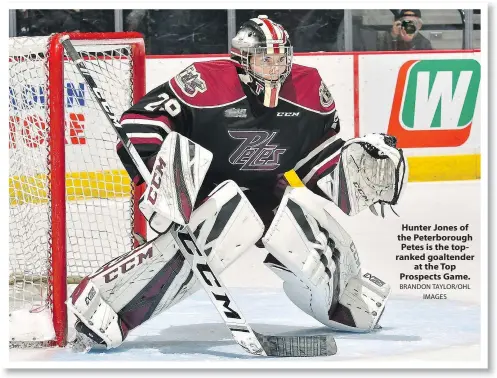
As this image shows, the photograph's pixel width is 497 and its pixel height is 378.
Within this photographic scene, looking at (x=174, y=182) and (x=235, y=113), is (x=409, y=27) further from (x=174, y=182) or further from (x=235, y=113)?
(x=174, y=182)

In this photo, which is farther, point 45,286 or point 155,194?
point 45,286

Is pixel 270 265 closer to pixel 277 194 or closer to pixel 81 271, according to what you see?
pixel 277 194

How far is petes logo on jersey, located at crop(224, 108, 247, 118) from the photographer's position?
3.35 meters

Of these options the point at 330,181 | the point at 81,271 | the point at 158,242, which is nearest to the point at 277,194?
the point at 330,181

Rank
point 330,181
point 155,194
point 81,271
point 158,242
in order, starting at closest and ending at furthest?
point 155,194, point 158,242, point 330,181, point 81,271

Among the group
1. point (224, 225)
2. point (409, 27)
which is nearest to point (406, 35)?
point (409, 27)

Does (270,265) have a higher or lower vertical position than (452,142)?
lower

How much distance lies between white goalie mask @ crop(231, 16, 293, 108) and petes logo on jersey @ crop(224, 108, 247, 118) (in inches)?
2.6

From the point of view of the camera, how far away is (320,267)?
339cm

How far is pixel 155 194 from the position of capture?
3.05 metres

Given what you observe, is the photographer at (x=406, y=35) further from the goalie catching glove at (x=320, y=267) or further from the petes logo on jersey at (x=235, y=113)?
the petes logo on jersey at (x=235, y=113)

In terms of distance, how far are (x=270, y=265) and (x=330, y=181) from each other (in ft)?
1.05

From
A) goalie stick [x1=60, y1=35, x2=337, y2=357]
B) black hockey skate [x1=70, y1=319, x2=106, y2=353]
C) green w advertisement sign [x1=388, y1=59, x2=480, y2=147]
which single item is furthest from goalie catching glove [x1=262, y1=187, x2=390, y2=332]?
Answer: green w advertisement sign [x1=388, y1=59, x2=480, y2=147]

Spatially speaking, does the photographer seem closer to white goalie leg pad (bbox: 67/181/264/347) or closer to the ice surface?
the ice surface
